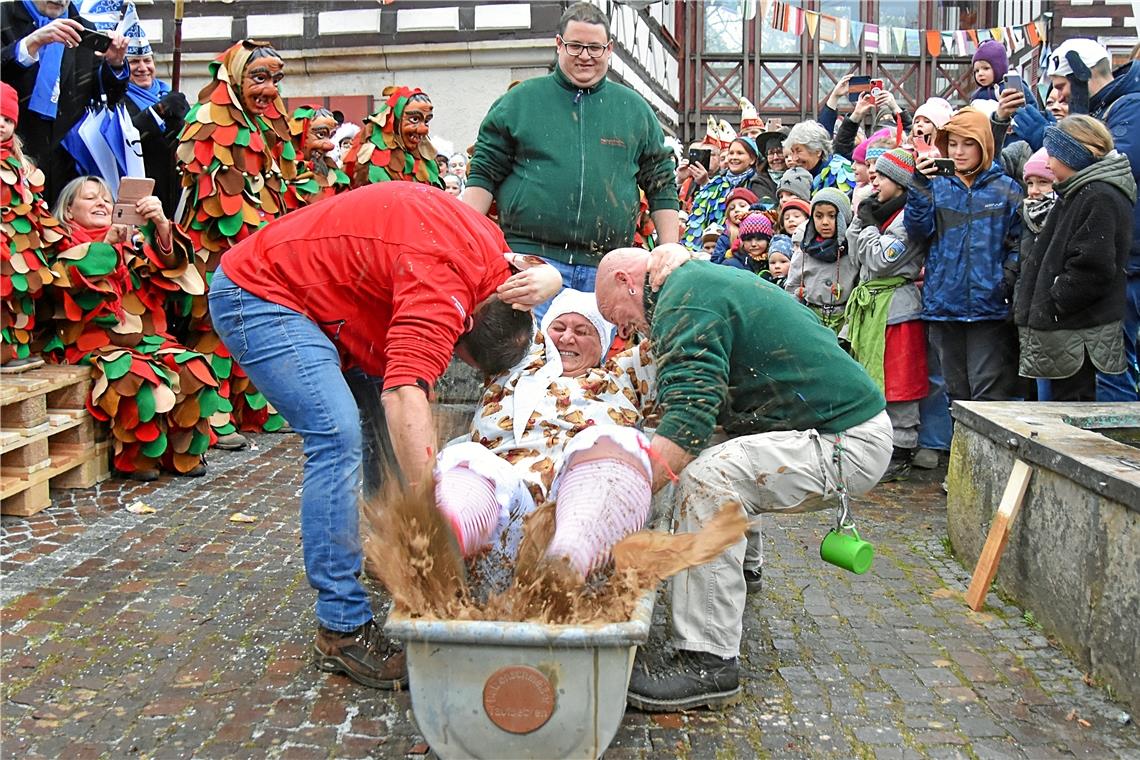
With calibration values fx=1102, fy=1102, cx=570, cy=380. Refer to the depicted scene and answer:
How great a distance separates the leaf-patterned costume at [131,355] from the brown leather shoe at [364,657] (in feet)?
9.18

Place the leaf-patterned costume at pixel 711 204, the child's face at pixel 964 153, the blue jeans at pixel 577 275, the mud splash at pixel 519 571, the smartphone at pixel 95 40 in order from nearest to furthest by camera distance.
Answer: the mud splash at pixel 519 571
the blue jeans at pixel 577 275
the child's face at pixel 964 153
the smartphone at pixel 95 40
the leaf-patterned costume at pixel 711 204

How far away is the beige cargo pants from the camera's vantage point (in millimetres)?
3365

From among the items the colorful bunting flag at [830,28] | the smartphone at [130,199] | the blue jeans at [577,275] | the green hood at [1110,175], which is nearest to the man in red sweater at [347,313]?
the blue jeans at [577,275]

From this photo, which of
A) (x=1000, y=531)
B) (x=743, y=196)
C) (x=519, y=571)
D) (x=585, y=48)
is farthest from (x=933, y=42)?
(x=519, y=571)

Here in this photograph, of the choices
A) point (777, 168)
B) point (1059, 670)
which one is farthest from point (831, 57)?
point (1059, 670)

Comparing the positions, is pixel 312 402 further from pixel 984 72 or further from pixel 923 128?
pixel 984 72

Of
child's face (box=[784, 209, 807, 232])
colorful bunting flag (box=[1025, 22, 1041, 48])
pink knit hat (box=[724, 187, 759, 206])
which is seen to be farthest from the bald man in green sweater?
colorful bunting flag (box=[1025, 22, 1041, 48])

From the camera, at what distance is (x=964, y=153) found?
19.6ft

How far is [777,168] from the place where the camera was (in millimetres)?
9367

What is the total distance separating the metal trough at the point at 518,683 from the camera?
2.48 metres

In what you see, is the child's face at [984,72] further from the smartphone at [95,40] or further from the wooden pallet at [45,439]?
the wooden pallet at [45,439]

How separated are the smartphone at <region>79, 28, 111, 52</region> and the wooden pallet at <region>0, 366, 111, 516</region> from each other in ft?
7.98

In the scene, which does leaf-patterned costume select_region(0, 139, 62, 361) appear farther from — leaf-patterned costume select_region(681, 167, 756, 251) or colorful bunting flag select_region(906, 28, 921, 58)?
colorful bunting flag select_region(906, 28, 921, 58)

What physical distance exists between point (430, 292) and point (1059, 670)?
239 centimetres
